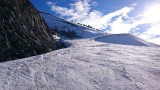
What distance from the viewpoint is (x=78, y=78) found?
912 centimetres

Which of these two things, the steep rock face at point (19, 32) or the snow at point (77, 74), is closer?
the snow at point (77, 74)

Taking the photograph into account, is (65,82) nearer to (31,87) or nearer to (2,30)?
(31,87)

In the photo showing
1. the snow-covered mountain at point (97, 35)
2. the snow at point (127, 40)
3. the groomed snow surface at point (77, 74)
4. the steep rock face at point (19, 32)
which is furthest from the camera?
the snow-covered mountain at point (97, 35)

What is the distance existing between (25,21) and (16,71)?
647 cm

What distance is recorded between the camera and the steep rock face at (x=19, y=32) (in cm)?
1212

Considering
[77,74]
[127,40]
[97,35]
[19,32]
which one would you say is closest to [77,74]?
[77,74]

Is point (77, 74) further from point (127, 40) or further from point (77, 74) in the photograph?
point (127, 40)

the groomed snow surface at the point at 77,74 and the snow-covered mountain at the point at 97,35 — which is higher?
the snow-covered mountain at the point at 97,35

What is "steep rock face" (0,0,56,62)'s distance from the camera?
1212 centimetres

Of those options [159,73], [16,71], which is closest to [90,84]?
[16,71]

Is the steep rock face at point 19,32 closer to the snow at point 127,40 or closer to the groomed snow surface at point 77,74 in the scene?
the groomed snow surface at point 77,74

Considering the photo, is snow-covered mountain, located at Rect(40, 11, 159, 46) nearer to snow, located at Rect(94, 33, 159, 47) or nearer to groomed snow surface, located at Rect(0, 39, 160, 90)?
snow, located at Rect(94, 33, 159, 47)

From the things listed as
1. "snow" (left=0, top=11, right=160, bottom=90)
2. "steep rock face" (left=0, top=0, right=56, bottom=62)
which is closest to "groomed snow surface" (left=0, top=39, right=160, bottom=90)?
"snow" (left=0, top=11, right=160, bottom=90)

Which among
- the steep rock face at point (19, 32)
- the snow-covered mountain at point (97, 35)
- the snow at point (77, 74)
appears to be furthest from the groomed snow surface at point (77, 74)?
the snow-covered mountain at point (97, 35)
